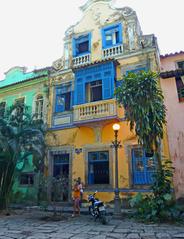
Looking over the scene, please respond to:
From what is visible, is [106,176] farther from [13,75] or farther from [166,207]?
[13,75]

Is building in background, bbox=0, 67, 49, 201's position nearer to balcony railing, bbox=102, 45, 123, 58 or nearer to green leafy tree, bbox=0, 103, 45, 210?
green leafy tree, bbox=0, 103, 45, 210

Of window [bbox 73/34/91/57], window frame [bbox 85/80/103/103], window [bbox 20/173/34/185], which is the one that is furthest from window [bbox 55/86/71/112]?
window [bbox 20/173/34/185]

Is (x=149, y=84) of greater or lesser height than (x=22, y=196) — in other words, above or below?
above

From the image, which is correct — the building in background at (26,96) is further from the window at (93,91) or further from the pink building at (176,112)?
the pink building at (176,112)

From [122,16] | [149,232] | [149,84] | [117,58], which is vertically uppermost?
[122,16]

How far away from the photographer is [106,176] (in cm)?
1206

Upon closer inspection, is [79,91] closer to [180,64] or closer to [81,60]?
[81,60]

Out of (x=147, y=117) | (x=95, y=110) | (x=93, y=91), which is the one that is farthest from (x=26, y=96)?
(x=147, y=117)

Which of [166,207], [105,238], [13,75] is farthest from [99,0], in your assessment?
[105,238]

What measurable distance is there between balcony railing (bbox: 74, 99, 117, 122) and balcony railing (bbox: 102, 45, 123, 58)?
12.2 ft

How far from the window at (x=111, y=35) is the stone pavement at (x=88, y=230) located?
11096 mm

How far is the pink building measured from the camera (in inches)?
419

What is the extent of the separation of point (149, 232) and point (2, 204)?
7.52 metres

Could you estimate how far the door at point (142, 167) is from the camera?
10875mm
